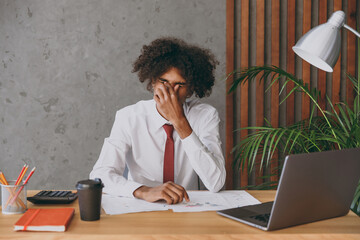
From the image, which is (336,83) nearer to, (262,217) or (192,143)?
(192,143)

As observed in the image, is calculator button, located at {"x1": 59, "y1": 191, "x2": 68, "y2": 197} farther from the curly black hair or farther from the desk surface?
the curly black hair

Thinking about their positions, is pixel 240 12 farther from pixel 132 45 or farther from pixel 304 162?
pixel 304 162

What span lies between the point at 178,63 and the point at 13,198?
1246 millimetres

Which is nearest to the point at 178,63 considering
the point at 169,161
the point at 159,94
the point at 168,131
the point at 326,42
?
the point at 159,94

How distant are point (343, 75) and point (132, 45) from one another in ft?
5.27

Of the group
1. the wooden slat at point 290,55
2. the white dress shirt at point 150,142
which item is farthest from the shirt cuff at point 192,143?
the wooden slat at point 290,55

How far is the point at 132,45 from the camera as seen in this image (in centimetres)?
272

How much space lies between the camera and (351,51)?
2.79 meters

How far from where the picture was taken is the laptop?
1.05 meters

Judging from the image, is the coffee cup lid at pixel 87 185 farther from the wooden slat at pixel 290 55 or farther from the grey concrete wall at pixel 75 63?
the wooden slat at pixel 290 55

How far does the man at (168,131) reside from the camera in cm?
182

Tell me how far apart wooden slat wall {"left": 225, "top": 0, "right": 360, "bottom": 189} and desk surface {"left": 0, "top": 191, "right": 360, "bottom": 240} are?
154 cm

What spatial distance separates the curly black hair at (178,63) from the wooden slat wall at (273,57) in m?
0.42

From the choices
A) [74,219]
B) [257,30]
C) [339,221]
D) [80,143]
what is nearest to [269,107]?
[257,30]
